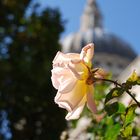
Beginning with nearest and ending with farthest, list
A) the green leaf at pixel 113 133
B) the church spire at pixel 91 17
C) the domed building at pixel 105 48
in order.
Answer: the green leaf at pixel 113 133 → the domed building at pixel 105 48 → the church spire at pixel 91 17

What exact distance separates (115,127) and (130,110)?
0.20m

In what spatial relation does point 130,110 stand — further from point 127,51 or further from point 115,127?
point 127,51

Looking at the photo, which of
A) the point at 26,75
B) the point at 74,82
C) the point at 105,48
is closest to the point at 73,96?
the point at 74,82

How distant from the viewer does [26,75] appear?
13438 millimetres

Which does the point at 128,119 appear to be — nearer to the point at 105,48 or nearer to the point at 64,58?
the point at 64,58

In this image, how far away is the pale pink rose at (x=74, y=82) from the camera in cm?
137

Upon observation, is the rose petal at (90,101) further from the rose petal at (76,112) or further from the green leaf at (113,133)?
the green leaf at (113,133)

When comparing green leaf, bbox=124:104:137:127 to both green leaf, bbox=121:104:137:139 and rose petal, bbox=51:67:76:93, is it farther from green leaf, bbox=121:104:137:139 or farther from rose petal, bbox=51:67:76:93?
rose petal, bbox=51:67:76:93

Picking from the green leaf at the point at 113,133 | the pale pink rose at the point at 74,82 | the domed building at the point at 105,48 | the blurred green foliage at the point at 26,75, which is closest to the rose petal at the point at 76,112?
the pale pink rose at the point at 74,82

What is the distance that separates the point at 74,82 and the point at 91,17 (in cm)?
5464

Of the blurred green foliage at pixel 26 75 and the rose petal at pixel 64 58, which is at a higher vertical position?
the blurred green foliage at pixel 26 75

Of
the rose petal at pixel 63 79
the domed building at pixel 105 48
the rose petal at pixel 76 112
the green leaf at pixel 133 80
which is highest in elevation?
the domed building at pixel 105 48

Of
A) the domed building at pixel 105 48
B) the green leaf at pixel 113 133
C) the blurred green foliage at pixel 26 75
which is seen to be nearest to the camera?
the green leaf at pixel 113 133

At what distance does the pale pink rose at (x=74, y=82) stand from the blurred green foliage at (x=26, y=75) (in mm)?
11318
